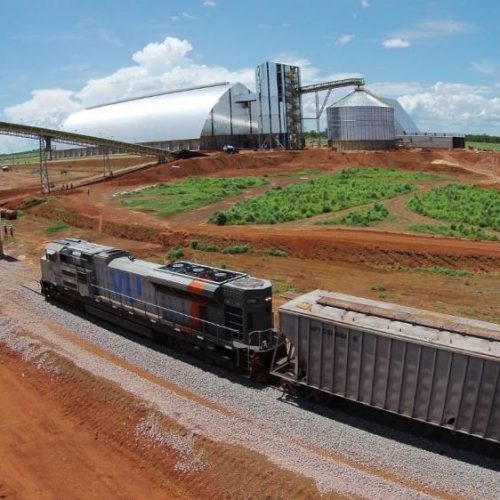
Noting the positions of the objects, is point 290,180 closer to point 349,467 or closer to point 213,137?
point 213,137

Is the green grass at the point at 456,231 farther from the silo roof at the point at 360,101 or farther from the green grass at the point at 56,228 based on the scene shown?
the silo roof at the point at 360,101

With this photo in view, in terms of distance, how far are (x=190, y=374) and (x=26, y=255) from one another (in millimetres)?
29651

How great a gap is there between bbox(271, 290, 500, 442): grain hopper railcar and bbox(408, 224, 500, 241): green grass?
27.4 meters

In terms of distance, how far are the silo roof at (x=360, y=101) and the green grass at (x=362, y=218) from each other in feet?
216

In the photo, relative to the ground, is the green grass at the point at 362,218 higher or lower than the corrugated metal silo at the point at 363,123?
lower

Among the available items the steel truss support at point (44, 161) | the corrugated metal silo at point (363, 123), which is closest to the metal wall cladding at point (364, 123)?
the corrugated metal silo at point (363, 123)

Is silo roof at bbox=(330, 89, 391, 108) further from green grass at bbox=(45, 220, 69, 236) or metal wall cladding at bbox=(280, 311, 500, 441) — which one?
metal wall cladding at bbox=(280, 311, 500, 441)

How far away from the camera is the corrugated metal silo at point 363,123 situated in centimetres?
11200

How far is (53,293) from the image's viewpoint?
104 ft

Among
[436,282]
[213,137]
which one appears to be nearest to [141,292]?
[436,282]

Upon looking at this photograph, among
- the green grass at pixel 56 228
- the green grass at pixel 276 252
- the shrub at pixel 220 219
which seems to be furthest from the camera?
the green grass at pixel 56 228

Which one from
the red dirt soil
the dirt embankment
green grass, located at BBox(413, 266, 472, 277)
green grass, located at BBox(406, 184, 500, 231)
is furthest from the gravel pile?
green grass, located at BBox(406, 184, 500, 231)

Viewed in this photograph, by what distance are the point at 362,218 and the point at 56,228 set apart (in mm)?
31620

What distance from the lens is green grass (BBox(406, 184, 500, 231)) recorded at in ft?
159
